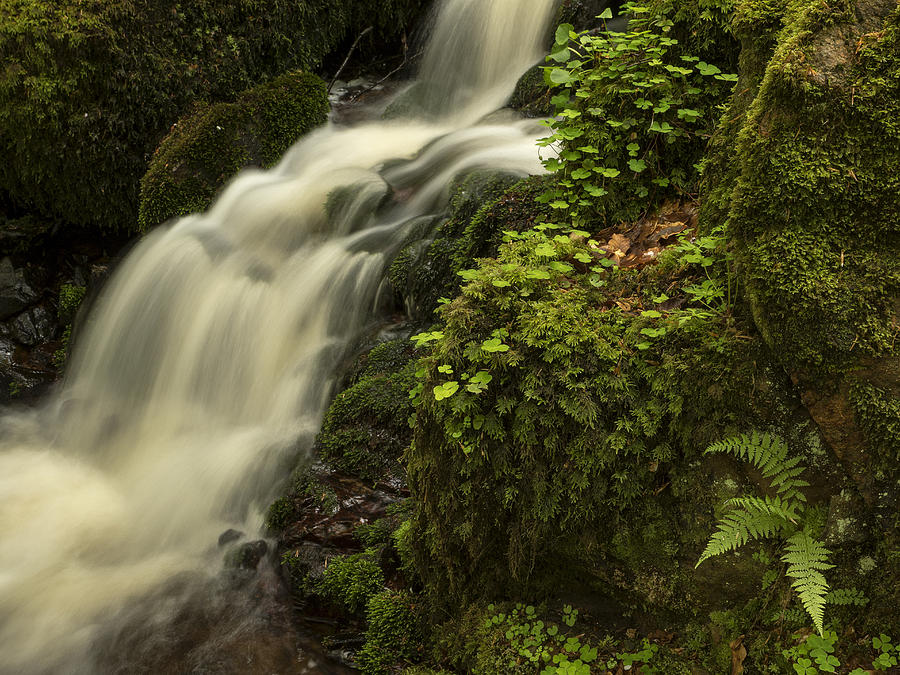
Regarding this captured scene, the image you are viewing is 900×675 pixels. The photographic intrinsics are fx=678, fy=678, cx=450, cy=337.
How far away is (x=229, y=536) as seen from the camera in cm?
468

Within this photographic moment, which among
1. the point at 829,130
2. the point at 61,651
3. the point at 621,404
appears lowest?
the point at 61,651

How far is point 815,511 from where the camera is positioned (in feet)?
8.39

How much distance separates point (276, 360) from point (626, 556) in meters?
3.68

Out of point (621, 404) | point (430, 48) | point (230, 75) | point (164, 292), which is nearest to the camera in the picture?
point (621, 404)

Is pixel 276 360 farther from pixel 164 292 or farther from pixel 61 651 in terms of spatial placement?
pixel 61 651

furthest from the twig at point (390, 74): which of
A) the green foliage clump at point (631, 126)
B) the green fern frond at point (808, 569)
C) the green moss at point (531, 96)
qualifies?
the green fern frond at point (808, 569)

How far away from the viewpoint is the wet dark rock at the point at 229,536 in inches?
183

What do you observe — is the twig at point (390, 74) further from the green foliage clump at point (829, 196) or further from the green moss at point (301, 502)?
the green foliage clump at point (829, 196)

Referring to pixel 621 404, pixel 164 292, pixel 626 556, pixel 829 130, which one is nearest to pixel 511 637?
pixel 626 556

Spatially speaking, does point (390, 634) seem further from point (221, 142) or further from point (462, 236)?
point (221, 142)

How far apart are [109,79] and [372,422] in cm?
558

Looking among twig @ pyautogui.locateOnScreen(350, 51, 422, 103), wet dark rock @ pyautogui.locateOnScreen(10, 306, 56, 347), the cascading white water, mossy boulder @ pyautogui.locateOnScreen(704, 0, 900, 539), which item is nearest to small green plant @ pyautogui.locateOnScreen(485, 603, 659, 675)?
mossy boulder @ pyautogui.locateOnScreen(704, 0, 900, 539)

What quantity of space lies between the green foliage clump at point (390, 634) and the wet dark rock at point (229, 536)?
1.36 m

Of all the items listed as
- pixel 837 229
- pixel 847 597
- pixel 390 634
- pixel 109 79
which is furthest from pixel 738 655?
pixel 109 79
